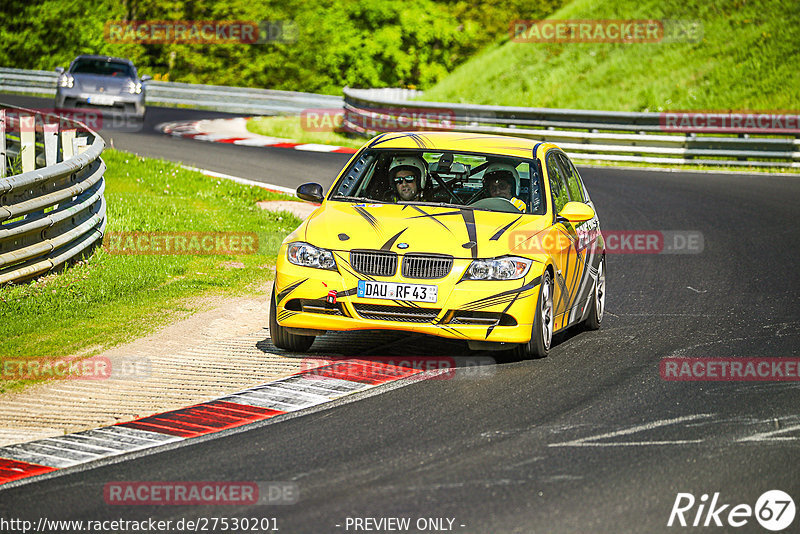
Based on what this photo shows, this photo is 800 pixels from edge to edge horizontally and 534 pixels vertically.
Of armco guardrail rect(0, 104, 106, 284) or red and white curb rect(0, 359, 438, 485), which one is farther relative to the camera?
armco guardrail rect(0, 104, 106, 284)

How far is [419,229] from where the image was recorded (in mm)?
8484

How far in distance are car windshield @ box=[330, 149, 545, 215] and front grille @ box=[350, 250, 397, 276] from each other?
1.09m

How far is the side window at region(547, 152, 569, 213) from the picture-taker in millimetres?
9461

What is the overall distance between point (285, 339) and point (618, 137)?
19336 mm

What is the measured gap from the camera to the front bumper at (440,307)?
8.14 meters

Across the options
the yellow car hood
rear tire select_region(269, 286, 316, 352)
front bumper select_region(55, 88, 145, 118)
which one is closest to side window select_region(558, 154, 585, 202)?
the yellow car hood

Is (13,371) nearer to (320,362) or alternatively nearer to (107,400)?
(107,400)

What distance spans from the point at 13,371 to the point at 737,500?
4.93 m

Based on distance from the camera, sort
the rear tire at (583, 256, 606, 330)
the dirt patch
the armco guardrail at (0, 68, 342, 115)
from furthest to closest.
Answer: the armco guardrail at (0, 68, 342, 115)
the dirt patch
the rear tire at (583, 256, 606, 330)

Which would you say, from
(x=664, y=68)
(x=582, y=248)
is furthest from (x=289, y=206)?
(x=664, y=68)

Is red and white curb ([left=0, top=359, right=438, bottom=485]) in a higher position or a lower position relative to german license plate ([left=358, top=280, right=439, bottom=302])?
lower

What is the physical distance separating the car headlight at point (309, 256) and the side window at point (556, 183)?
6.52ft

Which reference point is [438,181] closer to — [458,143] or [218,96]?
[458,143]

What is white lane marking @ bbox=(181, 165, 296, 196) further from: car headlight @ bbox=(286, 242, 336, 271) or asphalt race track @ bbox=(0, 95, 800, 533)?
car headlight @ bbox=(286, 242, 336, 271)
